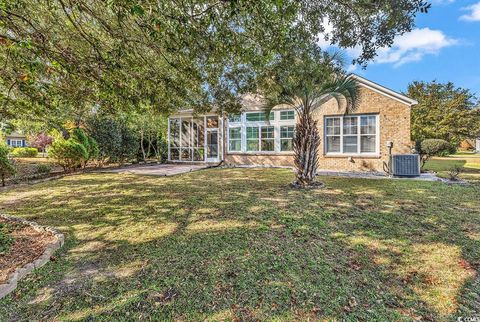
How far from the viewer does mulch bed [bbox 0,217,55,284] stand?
3462 mm

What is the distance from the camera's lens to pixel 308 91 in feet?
26.6

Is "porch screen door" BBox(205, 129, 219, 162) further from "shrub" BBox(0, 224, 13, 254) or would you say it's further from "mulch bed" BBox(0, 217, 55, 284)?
"shrub" BBox(0, 224, 13, 254)

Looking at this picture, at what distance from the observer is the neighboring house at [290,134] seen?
13.1 meters

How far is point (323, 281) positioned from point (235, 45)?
14.9ft

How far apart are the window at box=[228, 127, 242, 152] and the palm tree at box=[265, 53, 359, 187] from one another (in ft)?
26.8

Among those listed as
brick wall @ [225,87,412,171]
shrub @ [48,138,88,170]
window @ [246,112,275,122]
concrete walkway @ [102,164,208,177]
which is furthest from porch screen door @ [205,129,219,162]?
shrub @ [48,138,88,170]

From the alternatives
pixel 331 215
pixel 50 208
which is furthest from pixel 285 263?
pixel 50 208

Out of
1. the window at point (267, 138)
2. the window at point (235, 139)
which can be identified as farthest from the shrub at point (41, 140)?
the window at point (267, 138)

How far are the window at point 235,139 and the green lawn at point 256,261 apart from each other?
10.7 metres

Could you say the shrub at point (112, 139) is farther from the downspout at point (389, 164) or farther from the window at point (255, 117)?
the downspout at point (389, 164)

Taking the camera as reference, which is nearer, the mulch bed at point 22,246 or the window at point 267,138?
the mulch bed at point 22,246

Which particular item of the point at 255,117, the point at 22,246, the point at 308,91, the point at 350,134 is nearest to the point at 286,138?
the point at 255,117

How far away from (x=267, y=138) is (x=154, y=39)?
12.5 m

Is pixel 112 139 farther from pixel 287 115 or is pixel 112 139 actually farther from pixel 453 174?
pixel 453 174
